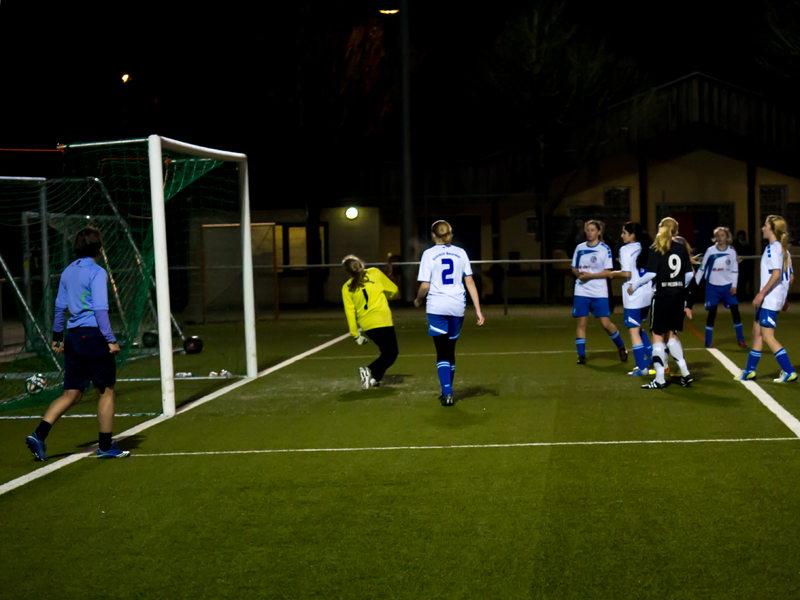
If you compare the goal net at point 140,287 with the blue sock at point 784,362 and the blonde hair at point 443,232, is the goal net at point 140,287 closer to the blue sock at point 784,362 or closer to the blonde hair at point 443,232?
the blonde hair at point 443,232

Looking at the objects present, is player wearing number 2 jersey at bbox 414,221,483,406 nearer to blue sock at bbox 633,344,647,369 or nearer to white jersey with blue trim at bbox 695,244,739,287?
blue sock at bbox 633,344,647,369

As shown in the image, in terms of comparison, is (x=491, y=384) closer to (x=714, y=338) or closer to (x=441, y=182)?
(x=714, y=338)

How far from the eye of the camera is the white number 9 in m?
9.68

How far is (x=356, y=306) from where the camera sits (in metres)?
10.6

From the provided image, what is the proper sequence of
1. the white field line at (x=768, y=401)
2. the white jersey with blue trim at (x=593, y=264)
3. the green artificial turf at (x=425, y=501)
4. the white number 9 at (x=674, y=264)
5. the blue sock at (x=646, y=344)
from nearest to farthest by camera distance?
the green artificial turf at (x=425, y=501) < the white field line at (x=768, y=401) < the white number 9 at (x=674, y=264) < the blue sock at (x=646, y=344) < the white jersey with blue trim at (x=593, y=264)

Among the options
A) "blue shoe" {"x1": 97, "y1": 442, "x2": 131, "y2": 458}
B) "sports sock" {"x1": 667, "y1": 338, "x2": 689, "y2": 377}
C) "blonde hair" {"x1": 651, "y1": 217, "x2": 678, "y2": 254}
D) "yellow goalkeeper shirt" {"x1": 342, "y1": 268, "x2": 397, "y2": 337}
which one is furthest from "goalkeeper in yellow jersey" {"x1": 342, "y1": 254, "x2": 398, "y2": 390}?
"blue shoe" {"x1": 97, "y1": 442, "x2": 131, "y2": 458}

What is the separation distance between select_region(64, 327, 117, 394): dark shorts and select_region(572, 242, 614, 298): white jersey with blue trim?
676cm

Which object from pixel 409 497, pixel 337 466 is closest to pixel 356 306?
pixel 337 466

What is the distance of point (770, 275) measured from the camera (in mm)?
9789

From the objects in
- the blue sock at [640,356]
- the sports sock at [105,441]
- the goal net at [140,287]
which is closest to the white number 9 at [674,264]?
the blue sock at [640,356]

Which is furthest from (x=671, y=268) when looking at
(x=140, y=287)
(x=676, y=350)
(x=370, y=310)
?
(x=140, y=287)

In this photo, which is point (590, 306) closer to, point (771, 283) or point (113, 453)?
point (771, 283)

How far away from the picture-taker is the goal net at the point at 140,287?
9695 millimetres

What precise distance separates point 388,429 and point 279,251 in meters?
18.7
